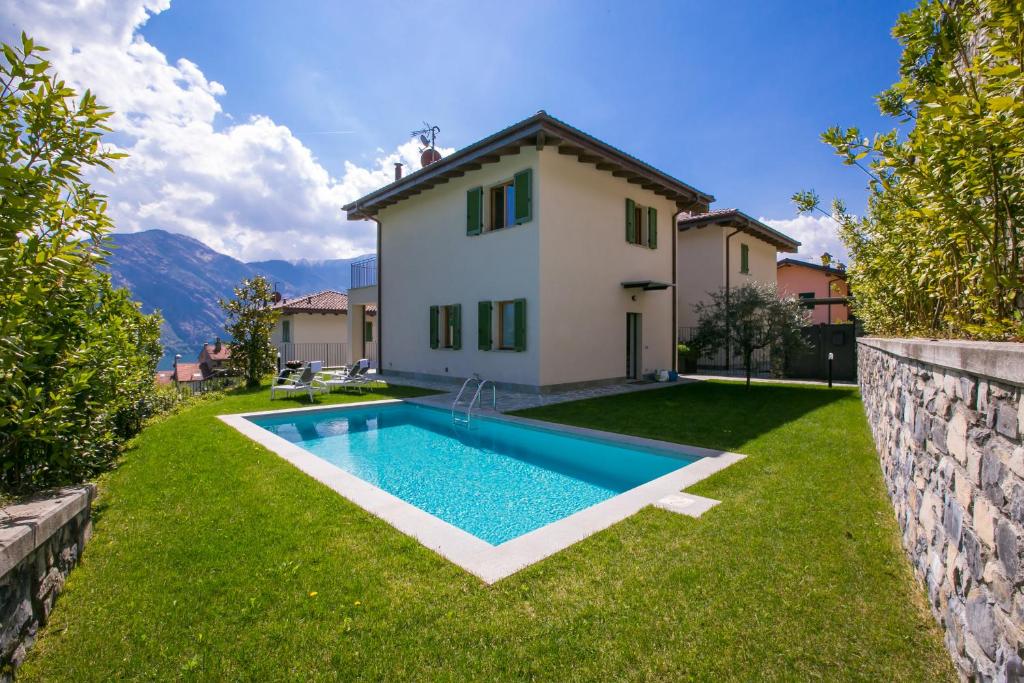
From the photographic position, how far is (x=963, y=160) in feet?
6.53

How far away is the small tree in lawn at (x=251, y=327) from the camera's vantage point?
13773 millimetres

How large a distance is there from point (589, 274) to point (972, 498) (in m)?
10.9

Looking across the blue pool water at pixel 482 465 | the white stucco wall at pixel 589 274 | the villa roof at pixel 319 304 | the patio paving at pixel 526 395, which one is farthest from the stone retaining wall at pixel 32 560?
the villa roof at pixel 319 304

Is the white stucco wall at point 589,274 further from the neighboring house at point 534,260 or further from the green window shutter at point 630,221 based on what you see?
the green window shutter at point 630,221

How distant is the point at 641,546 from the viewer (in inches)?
133

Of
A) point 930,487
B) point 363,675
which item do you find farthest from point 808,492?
point 363,675

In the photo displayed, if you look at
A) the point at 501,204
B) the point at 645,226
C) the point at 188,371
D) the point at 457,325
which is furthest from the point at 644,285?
the point at 188,371

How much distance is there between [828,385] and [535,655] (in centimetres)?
1382

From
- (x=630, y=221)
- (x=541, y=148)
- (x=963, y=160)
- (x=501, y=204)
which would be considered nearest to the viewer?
(x=963, y=160)

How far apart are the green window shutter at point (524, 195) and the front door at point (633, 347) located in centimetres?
517

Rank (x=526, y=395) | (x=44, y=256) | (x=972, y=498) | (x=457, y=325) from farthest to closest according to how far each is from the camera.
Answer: (x=457, y=325), (x=526, y=395), (x=44, y=256), (x=972, y=498)

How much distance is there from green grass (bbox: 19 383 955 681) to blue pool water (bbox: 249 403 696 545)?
139cm

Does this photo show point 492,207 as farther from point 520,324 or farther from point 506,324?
point 520,324

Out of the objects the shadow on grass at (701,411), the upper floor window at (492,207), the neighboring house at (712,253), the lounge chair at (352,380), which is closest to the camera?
the shadow on grass at (701,411)
